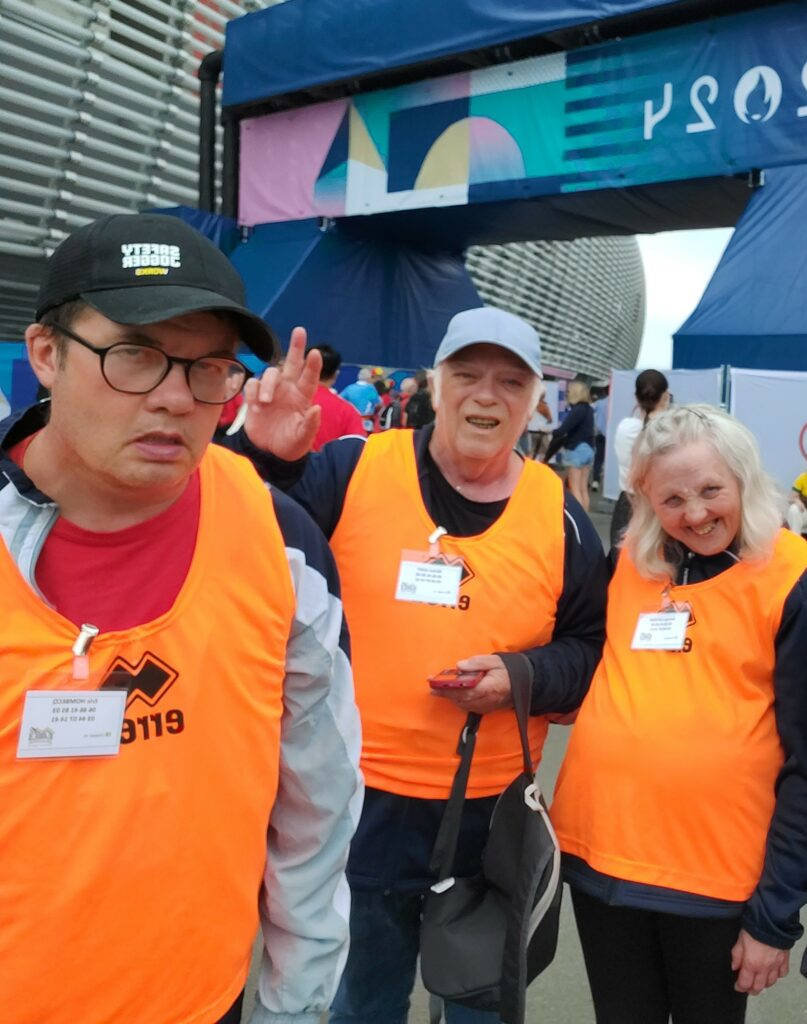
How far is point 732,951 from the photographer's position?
63.9 inches

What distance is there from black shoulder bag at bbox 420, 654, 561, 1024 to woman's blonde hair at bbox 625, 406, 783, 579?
365mm

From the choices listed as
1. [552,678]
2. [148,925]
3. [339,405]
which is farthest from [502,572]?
[339,405]

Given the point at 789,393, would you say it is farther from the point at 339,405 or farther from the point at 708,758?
the point at 708,758

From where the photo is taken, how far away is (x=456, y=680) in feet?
5.63

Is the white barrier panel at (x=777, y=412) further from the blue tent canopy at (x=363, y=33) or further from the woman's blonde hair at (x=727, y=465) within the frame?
the woman's blonde hair at (x=727, y=465)

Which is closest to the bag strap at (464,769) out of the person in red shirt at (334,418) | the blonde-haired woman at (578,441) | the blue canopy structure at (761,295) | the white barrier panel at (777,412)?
the person in red shirt at (334,418)

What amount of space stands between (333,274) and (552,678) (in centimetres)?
1018

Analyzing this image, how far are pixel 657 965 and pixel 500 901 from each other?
1.17 ft

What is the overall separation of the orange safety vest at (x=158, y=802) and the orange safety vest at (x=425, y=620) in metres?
0.63

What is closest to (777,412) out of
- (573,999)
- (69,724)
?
(573,999)

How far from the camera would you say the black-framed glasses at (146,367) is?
1021 millimetres

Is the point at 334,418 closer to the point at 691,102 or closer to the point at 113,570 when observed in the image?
the point at 113,570

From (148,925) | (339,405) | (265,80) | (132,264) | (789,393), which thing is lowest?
(148,925)

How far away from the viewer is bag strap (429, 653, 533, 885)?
5.67 ft
